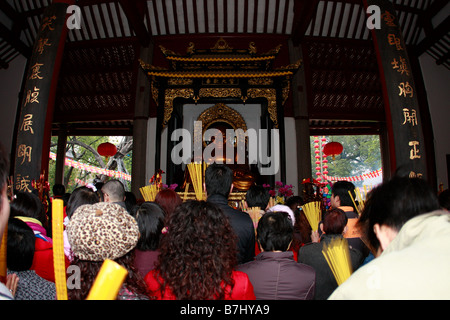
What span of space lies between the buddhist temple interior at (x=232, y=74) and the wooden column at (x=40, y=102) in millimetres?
2257

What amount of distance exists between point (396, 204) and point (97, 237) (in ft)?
2.36

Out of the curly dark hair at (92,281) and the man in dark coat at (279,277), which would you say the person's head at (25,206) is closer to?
the curly dark hair at (92,281)

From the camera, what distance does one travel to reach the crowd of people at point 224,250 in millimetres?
522

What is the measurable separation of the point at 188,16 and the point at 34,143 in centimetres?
546

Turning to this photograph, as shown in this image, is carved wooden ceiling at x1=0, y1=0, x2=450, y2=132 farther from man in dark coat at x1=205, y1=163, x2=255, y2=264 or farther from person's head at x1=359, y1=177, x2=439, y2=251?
person's head at x1=359, y1=177, x2=439, y2=251

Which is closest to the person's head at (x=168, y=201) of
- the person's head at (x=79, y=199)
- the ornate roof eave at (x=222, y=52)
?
the person's head at (x=79, y=199)

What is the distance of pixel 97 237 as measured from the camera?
0.79 m

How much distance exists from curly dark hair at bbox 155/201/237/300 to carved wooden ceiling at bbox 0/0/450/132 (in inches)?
277

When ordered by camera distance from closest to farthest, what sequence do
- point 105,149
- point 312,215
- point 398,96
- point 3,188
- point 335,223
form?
point 3,188, point 335,223, point 312,215, point 398,96, point 105,149

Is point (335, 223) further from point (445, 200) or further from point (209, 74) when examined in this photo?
point (209, 74)

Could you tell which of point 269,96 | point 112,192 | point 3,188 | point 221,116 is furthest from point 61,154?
point 3,188

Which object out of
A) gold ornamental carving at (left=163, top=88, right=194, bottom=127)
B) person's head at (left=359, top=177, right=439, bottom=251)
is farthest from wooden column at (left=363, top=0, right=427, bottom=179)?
gold ornamental carving at (left=163, top=88, right=194, bottom=127)

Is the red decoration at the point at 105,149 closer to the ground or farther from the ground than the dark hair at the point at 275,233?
farther from the ground

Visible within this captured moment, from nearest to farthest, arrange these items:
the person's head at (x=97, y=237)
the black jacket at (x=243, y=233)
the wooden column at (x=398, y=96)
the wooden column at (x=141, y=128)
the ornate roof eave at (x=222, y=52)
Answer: the person's head at (x=97, y=237) < the black jacket at (x=243, y=233) < the wooden column at (x=398, y=96) < the ornate roof eave at (x=222, y=52) < the wooden column at (x=141, y=128)
